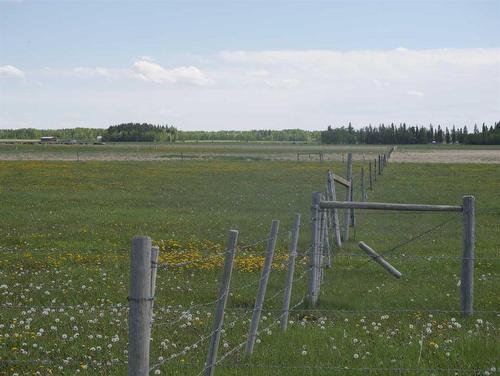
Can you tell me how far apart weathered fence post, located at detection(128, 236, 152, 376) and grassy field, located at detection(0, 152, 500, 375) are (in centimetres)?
143

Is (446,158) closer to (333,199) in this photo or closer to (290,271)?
(333,199)

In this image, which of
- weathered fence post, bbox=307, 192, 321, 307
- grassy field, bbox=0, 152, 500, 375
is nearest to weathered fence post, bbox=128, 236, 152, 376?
grassy field, bbox=0, 152, 500, 375

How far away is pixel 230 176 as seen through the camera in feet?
188

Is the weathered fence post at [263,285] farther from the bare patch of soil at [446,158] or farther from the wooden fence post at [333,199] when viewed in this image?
the bare patch of soil at [446,158]

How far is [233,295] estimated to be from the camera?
14320mm

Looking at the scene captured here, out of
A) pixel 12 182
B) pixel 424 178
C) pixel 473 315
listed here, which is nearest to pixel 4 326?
pixel 473 315

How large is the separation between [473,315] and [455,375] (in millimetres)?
4269

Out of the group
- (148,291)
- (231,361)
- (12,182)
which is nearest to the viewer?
(148,291)

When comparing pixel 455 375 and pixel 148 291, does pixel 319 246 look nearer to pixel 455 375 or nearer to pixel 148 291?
pixel 455 375

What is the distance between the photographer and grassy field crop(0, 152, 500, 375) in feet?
31.2

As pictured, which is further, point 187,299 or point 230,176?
point 230,176

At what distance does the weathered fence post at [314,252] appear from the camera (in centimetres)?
1258

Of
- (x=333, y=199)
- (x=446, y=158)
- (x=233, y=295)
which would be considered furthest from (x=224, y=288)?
(x=446, y=158)

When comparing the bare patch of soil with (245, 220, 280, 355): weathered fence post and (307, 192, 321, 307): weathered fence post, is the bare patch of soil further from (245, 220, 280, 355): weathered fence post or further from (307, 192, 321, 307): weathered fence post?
(245, 220, 280, 355): weathered fence post
